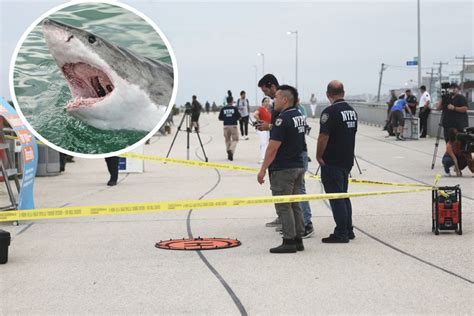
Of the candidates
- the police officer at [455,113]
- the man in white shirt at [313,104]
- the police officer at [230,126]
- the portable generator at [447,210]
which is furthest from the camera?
the man in white shirt at [313,104]

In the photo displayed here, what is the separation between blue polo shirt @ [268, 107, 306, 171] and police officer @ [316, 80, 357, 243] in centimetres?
55

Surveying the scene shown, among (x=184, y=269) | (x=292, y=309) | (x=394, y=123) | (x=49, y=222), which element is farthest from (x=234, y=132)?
Answer: (x=292, y=309)

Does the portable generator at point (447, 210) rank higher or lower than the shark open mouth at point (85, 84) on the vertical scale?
lower

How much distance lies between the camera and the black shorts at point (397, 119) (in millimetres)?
31938

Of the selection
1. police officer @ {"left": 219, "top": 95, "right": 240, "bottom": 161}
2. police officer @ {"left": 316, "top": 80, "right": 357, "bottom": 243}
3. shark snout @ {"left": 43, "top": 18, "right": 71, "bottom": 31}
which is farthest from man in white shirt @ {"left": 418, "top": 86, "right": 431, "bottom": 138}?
shark snout @ {"left": 43, "top": 18, "right": 71, "bottom": 31}

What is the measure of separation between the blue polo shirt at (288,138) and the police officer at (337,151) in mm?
551

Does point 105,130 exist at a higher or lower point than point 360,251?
higher

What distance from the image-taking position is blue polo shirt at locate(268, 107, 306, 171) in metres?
9.16

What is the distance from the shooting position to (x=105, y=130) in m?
5.55

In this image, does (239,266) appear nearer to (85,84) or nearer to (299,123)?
(299,123)

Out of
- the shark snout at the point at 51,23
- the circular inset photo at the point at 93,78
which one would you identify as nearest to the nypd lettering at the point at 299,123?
the circular inset photo at the point at 93,78

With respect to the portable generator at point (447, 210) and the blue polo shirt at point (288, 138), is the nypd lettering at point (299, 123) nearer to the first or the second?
the blue polo shirt at point (288, 138)

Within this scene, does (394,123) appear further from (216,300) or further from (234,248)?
(216,300)

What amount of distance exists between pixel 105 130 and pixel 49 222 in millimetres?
6927
